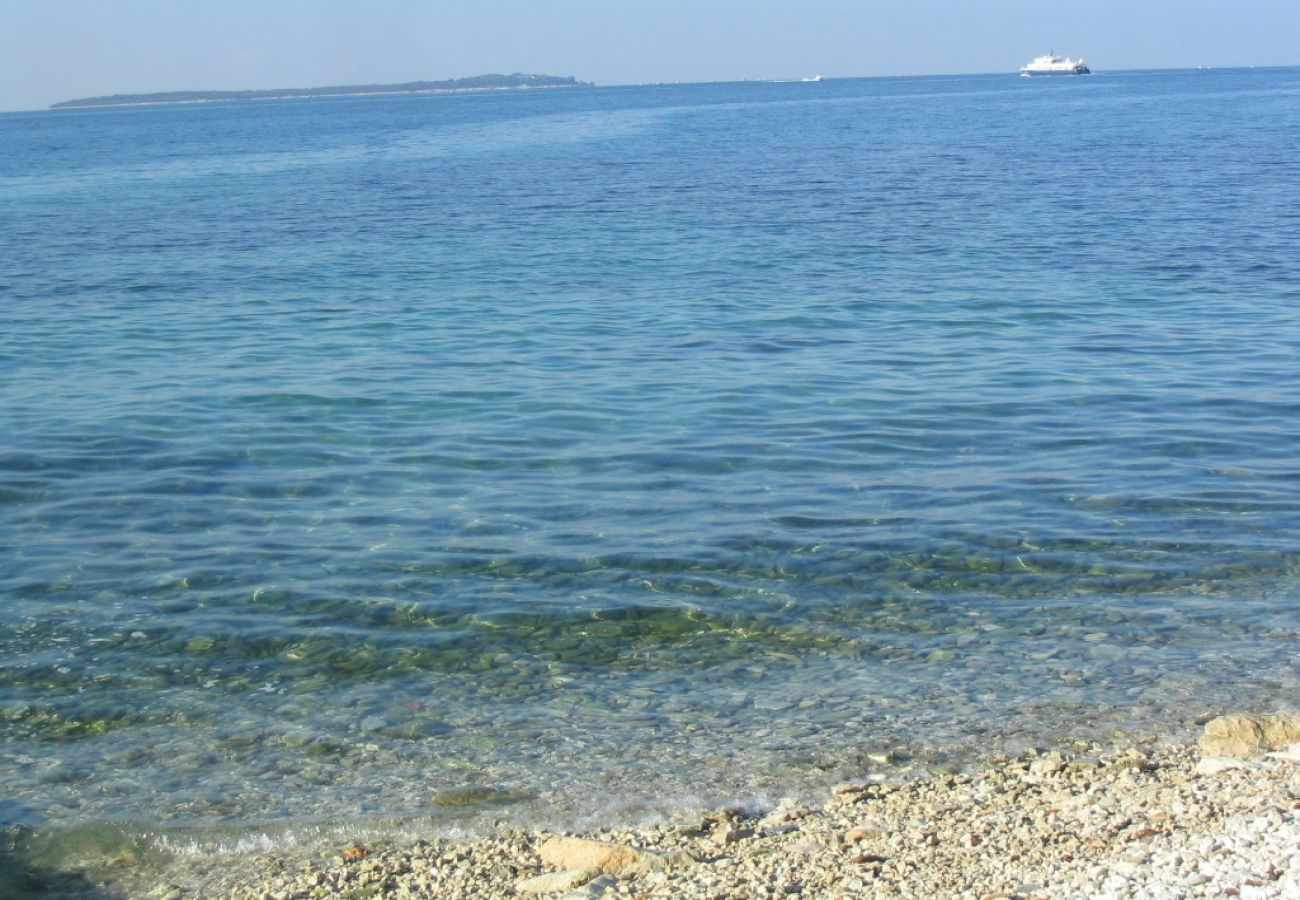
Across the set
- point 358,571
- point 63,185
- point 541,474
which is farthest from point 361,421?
point 63,185

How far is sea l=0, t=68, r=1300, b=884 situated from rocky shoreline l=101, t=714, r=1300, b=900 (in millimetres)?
310

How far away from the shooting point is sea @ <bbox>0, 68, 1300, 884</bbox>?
297 inches

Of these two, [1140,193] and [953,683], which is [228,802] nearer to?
[953,683]

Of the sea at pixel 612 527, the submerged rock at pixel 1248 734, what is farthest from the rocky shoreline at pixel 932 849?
the sea at pixel 612 527

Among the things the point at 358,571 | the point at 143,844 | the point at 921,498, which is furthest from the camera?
the point at 921,498

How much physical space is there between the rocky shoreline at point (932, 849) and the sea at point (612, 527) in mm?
310

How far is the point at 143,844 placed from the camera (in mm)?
6676

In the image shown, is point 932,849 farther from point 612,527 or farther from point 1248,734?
point 612,527

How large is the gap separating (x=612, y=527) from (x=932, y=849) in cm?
563

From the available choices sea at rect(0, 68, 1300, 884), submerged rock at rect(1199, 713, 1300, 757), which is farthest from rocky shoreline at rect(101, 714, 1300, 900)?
sea at rect(0, 68, 1300, 884)

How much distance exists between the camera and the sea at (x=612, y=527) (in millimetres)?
7535

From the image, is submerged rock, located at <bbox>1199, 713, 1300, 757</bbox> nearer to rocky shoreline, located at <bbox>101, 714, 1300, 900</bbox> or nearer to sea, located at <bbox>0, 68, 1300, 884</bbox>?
rocky shoreline, located at <bbox>101, 714, 1300, 900</bbox>

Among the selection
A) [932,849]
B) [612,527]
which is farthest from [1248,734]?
[612,527]

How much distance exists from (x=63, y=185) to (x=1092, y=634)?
164ft
